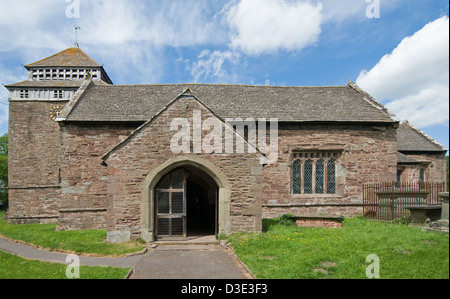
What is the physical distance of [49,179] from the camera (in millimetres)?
23969

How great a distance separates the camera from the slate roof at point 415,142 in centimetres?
2319

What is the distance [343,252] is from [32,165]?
79.2ft

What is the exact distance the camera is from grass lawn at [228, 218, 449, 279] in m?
7.30

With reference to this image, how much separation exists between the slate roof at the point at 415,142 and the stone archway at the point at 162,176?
17.5 m

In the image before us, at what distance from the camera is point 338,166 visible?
1794cm

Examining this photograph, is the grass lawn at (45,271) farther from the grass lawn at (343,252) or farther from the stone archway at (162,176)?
the grass lawn at (343,252)

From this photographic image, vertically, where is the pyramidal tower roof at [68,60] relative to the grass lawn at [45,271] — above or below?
above

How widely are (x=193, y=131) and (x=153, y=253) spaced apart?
476cm

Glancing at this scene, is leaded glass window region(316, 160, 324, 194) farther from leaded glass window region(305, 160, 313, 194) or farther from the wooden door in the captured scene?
the wooden door

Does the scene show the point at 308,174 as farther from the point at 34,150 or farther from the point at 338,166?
the point at 34,150

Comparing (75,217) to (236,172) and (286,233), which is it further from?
(286,233)

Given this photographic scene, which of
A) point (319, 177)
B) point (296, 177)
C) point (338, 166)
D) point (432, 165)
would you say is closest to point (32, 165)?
point (296, 177)

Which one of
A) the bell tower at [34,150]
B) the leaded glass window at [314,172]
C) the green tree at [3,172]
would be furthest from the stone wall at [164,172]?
the green tree at [3,172]
